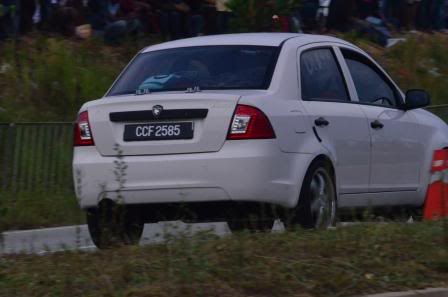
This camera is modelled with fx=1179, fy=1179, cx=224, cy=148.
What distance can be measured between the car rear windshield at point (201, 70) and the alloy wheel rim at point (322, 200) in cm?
84

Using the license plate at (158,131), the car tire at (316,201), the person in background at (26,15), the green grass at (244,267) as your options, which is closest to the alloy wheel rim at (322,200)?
the car tire at (316,201)

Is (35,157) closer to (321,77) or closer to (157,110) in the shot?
(321,77)

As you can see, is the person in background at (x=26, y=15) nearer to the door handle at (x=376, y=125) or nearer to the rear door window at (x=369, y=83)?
the rear door window at (x=369, y=83)

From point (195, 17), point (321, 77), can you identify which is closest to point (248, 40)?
point (321, 77)

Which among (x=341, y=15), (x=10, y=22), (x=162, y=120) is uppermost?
(x=162, y=120)

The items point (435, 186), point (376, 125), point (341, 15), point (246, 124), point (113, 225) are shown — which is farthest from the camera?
point (341, 15)

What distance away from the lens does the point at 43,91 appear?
1752 cm

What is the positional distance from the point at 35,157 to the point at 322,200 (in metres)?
5.13

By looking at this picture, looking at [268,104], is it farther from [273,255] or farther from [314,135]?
[273,255]

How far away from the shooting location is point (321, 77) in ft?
31.4

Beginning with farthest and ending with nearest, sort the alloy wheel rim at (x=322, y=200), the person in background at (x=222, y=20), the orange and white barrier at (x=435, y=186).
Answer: the person in background at (x=222, y=20)
the orange and white barrier at (x=435, y=186)
the alloy wheel rim at (x=322, y=200)

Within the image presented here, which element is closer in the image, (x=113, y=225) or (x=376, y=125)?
(x=113, y=225)


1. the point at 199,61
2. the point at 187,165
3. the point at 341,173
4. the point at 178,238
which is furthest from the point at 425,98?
the point at 178,238

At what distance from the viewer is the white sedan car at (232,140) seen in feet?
27.3
